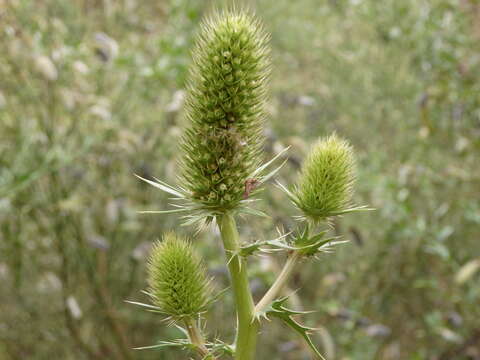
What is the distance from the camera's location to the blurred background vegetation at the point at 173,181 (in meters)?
3.80

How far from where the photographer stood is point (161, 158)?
460cm

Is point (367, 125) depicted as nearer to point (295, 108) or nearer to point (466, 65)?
point (295, 108)

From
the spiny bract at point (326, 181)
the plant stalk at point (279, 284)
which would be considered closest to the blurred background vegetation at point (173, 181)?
the spiny bract at point (326, 181)

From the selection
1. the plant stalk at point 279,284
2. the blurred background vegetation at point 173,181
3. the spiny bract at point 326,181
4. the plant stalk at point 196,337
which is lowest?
the plant stalk at point 196,337

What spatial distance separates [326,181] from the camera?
1.56m

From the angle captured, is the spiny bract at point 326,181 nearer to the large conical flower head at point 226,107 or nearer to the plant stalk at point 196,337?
the large conical flower head at point 226,107

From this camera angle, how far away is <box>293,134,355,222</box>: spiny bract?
154 cm

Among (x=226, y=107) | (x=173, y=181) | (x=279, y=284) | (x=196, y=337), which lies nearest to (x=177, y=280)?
(x=196, y=337)

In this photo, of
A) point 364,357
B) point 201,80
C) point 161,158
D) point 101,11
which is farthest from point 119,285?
point 201,80

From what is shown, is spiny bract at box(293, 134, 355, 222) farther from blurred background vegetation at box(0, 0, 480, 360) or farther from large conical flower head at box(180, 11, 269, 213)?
blurred background vegetation at box(0, 0, 480, 360)

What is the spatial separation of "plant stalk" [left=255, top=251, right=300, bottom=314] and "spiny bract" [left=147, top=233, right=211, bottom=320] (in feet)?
0.54

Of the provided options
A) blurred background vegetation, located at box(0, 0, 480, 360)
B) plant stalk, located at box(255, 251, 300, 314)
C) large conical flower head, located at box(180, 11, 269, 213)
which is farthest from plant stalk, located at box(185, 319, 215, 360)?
blurred background vegetation, located at box(0, 0, 480, 360)

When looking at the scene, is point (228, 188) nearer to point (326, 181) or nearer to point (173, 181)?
point (326, 181)

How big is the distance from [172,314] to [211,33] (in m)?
0.69
